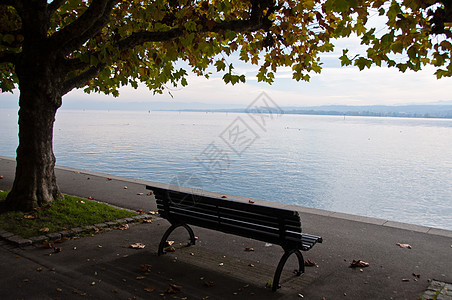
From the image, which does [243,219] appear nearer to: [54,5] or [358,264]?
[358,264]

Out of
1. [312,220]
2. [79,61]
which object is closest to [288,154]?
[312,220]

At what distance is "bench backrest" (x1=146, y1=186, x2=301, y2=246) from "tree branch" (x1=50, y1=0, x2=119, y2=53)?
10.9 ft

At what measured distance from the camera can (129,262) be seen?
5.32 metres

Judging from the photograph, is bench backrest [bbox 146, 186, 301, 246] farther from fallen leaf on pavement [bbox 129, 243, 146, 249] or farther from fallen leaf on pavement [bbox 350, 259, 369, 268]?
fallen leaf on pavement [bbox 350, 259, 369, 268]

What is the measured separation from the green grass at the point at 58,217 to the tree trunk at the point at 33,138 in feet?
1.05

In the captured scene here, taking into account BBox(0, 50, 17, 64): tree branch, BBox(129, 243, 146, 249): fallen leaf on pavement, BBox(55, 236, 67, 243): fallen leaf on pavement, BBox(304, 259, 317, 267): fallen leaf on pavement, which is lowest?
BBox(304, 259, 317, 267): fallen leaf on pavement

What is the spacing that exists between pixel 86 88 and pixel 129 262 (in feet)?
25.6

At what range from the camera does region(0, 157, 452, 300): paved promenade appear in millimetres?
4480

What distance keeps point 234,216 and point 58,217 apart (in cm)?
360

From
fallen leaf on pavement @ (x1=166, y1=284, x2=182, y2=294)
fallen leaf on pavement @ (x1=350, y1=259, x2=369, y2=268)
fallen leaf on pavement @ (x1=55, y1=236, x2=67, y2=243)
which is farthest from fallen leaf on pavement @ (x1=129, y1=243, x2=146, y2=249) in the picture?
fallen leaf on pavement @ (x1=350, y1=259, x2=369, y2=268)

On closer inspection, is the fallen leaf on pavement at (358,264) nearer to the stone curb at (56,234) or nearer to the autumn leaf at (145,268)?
the autumn leaf at (145,268)

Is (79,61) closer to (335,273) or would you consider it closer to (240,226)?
(240,226)

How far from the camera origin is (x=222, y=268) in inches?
205

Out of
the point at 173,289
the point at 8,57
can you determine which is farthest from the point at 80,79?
the point at 173,289
